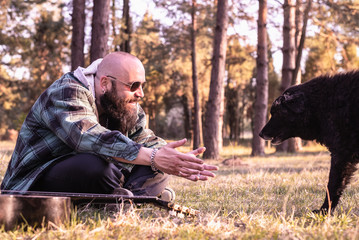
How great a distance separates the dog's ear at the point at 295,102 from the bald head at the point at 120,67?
1797mm

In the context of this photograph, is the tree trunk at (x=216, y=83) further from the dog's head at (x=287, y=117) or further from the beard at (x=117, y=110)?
the beard at (x=117, y=110)

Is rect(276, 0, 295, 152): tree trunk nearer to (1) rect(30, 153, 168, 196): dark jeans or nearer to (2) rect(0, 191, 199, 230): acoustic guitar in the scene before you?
(1) rect(30, 153, 168, 196): dark jeans

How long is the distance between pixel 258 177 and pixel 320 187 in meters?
1.22

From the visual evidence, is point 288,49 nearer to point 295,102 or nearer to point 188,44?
point 188,44

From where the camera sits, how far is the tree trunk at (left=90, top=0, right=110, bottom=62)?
8.81 m

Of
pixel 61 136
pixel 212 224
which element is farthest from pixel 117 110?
pixel 212 224

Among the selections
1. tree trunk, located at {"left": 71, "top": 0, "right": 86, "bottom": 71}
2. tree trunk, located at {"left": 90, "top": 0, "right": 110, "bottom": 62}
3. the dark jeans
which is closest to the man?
the dark jeans

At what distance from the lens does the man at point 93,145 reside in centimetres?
265

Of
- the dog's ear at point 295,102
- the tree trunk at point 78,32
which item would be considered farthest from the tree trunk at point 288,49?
the dog's ear at point 295,102

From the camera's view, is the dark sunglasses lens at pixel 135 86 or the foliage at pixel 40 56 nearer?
the dark sunglasses lens at pixel 135 86

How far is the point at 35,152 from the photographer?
9.72ft

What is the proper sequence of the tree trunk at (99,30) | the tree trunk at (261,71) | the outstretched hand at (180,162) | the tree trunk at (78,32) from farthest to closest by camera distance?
the tree trunk at (261,71) → the tree trunk at (78,32) → the tree trunk at (99,30) → the outstretched hand at (180,162)

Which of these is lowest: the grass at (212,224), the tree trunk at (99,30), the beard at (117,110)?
the grass at (212,224)

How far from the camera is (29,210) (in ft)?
7.39
